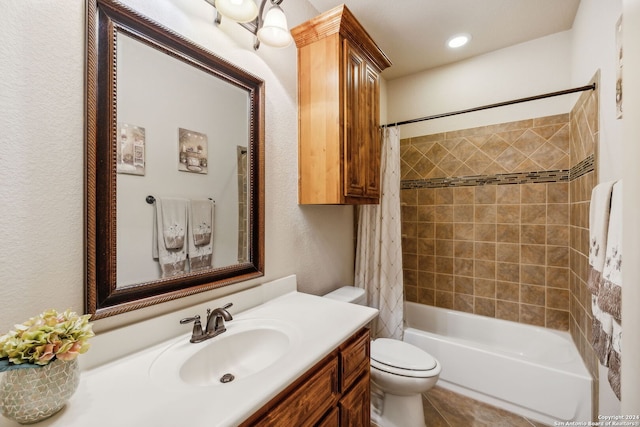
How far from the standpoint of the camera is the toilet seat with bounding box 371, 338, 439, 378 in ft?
5.01

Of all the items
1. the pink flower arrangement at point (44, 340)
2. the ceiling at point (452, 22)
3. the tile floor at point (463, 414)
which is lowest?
the tile floor at point (463, 414)

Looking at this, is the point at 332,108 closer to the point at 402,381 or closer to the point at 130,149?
the point at 130,149

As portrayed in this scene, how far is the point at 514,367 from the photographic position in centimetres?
177

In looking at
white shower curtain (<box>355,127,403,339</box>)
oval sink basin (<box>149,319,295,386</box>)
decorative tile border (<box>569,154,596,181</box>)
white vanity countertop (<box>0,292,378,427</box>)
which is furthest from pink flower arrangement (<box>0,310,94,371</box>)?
decorative tile border (<box>569,154,596,181</box>)

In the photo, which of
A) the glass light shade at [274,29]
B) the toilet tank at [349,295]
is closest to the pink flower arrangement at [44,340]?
the glass light shade at [274,29]

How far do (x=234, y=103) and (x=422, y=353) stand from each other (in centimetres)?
181

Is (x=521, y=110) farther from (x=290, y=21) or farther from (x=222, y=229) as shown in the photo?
(x=222, y=229)

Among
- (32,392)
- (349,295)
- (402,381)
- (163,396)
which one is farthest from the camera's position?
(349,295)

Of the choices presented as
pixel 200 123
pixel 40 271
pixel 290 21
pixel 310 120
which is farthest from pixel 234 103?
pixel 40 271

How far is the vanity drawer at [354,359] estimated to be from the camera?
3.59 ft

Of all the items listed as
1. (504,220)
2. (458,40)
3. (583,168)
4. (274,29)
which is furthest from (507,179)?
(274,29)

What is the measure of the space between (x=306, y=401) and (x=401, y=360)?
3.11ft

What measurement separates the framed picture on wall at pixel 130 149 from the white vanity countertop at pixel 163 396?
2.10 feet

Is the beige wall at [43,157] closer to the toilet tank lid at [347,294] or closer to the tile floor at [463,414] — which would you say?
the toilet tank lid at [347,294]
